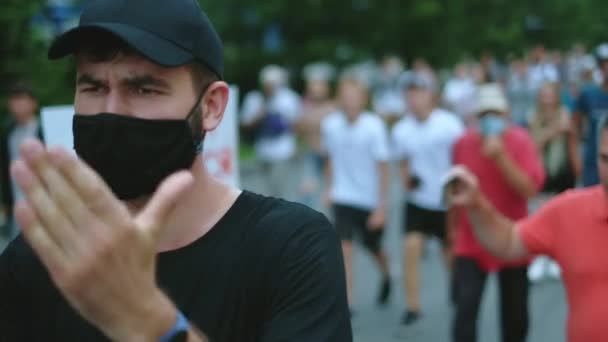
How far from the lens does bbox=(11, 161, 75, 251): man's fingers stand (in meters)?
1.49

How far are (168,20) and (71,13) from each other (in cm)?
1046

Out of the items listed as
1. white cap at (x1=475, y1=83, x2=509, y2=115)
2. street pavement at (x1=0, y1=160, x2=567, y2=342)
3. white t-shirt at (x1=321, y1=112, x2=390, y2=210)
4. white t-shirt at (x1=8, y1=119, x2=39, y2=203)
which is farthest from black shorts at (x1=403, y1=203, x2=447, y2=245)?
white t-shirt at (x1=8, y1=119, x2=39, y2=203)

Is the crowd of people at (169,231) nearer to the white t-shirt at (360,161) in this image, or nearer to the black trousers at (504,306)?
the black trousers at (504,306)

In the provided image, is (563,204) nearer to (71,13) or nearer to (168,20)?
(168,20)

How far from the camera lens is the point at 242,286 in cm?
212

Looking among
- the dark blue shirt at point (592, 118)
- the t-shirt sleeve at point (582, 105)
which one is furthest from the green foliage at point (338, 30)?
the dark blue shirt at point (592, 118)

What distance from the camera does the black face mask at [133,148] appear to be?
2.16 m

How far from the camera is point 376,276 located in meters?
10.4

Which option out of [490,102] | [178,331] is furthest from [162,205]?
[490,102]

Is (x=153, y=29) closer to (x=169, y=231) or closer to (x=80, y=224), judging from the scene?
(x=169, y=231)

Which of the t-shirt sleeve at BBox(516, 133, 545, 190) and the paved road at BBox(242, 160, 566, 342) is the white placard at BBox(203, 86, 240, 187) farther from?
the paved road at BBox(242, 160, 566, 342)

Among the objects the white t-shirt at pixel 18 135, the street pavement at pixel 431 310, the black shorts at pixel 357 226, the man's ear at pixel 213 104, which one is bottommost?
the street pavement at pixel 431 310

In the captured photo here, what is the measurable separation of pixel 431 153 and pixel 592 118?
5.04 feet

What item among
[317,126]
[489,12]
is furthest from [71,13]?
[489,12]
